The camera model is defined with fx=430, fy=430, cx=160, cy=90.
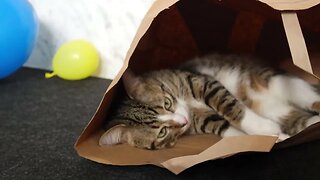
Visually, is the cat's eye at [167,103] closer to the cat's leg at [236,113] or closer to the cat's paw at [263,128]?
the cat's leg at [236,113]

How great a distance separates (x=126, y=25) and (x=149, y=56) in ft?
0.81

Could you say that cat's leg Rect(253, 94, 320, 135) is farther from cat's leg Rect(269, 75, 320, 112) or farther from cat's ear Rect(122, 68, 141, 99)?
cat's ear Rect(122, 68, 141, 99)

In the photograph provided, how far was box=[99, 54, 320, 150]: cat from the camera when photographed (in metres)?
1.20

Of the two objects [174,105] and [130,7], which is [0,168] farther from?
[130,7]

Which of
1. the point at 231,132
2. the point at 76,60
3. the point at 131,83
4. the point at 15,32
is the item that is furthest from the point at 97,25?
the point at 231,132

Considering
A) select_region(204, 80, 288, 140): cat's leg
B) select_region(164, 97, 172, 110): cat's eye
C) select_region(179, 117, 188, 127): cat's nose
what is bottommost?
select_region(179, 117, 188, 127): cat's nose

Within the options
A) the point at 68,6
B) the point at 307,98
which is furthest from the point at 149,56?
the point at 307,98

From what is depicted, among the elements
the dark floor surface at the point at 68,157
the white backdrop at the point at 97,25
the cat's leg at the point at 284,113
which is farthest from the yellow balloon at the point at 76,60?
the cat's leg at the point at 284,113

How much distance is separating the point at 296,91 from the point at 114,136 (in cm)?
56

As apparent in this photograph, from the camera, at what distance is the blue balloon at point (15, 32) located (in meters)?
1.54

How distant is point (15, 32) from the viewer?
1573 mm

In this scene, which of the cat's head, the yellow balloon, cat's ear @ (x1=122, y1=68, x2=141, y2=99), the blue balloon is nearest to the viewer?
the cat's head

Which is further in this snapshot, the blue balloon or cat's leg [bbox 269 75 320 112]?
the blue balloon

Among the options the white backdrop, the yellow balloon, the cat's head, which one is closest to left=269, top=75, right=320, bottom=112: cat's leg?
the cat's head
